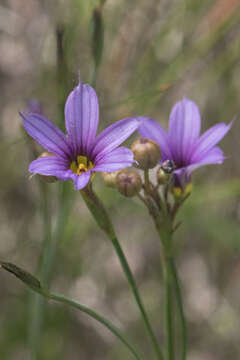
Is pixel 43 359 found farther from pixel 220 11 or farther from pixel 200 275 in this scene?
pixel 220 11

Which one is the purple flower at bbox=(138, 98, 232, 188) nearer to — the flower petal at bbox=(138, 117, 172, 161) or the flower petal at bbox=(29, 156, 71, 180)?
the flower petal at bbox=(138, 117, 172, 161)

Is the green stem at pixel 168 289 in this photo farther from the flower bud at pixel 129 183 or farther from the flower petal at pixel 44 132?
the flower petal at pixel 44 132

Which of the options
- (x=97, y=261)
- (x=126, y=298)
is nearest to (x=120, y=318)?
(x=126, y=298)

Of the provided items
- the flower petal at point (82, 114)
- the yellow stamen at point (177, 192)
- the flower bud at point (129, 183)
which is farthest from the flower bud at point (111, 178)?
the yellow stamen at point (177, 192)

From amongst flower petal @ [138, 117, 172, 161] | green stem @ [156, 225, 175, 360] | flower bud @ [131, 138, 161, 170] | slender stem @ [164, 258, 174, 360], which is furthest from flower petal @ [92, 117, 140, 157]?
slender stem @ [164, 258, 174, 360]

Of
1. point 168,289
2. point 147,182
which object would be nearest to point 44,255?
point 168,289
